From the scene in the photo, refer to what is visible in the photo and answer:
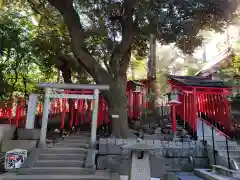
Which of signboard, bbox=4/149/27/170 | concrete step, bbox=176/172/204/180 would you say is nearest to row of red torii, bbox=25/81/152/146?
signboard, bbox=4/149/27/170

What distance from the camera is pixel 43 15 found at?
12.8 meters

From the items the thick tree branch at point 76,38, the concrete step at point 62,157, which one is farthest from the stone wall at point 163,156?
the thick tree branch at point 76,38

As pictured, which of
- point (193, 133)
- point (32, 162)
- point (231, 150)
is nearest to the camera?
point (32, 162)

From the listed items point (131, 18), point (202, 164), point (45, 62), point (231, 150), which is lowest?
point (202, 164)

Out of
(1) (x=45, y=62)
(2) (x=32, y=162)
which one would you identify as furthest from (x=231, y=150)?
(1) (x=45, y=62)

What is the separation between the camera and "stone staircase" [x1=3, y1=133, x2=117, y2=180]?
7.49 metres

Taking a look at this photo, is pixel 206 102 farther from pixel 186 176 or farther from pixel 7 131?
pixel 7 131

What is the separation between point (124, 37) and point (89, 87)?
278 cm

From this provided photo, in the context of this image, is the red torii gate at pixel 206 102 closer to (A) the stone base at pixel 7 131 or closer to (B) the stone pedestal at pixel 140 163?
(B) the stone pedestal at pixel 140 163

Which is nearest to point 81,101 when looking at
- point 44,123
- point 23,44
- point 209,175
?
point 44,123

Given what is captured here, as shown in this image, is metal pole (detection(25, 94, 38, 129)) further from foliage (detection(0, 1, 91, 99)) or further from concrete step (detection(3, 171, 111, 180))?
concrete step (detection(3, 171, 111, 180))

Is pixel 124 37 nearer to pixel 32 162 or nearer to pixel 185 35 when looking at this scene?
pixel 185 35

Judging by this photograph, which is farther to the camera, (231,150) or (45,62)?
(45,62)

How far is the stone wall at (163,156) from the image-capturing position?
9.04 metres
